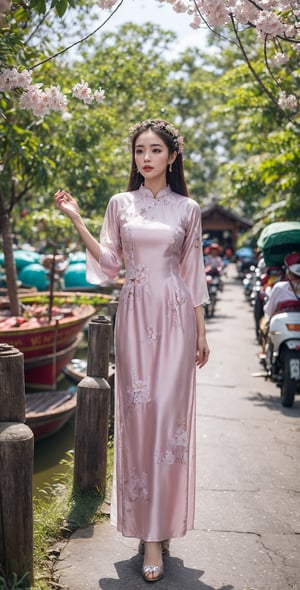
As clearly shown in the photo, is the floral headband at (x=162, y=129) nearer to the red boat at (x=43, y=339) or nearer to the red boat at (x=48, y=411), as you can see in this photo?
the red boat at (x=48, y=411)

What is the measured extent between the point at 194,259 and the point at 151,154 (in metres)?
0.61

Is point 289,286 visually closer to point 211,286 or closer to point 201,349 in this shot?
point 201,349

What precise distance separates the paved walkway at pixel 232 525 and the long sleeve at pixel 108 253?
4.95 ft

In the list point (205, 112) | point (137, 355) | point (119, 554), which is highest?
point (205, 112)

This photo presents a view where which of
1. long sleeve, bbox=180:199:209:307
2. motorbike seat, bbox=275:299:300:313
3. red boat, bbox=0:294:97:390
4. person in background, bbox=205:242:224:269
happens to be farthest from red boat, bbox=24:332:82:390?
person in background, bbox=205:242:224:269

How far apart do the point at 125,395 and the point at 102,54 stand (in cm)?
1549

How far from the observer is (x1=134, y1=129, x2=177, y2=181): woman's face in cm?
368

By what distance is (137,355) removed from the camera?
3.54 m

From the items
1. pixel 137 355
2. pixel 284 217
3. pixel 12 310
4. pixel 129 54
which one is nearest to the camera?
pixel 137 355

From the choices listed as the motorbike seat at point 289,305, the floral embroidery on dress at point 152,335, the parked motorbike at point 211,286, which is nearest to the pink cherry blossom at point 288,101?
the motorbike seat at point 289,305

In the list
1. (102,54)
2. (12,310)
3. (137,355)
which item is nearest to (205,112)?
(102,54)

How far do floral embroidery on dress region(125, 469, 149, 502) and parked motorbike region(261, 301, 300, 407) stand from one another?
13.1ft

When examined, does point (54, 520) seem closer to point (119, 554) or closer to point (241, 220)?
point (119, 554)

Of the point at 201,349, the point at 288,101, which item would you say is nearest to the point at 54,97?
the point at 201,349
